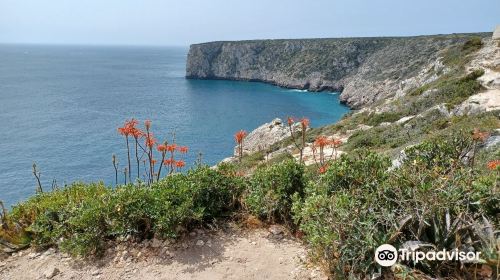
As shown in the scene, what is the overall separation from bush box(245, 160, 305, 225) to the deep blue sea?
1276 inches

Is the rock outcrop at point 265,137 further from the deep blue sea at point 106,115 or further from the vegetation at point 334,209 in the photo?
the vegetation at point 334,209

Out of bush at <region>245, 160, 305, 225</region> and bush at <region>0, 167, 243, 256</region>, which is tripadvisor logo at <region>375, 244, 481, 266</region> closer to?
bush at <region>245, 160, 305, 225</region>

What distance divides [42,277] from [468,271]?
706 cm

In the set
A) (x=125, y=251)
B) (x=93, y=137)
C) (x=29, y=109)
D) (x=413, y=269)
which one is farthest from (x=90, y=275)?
(x=29, y=109)

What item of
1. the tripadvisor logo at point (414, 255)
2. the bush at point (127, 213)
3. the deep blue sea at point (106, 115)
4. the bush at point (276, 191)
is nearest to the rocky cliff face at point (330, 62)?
the deep blue sea at point (106, 115)

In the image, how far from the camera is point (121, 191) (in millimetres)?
8430

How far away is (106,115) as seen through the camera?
230 feet

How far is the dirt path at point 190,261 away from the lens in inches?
276

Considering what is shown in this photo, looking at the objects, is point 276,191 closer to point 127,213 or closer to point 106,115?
point 127,213

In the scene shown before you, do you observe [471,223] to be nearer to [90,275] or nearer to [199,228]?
[199,228]

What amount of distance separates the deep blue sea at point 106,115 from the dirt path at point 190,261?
30.8m

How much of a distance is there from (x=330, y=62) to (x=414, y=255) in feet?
381

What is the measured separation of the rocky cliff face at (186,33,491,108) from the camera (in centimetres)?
9044

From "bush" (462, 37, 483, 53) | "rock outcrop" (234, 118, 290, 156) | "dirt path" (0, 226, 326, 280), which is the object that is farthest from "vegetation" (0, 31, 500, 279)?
"bush" (462, 37, 483, 53)
